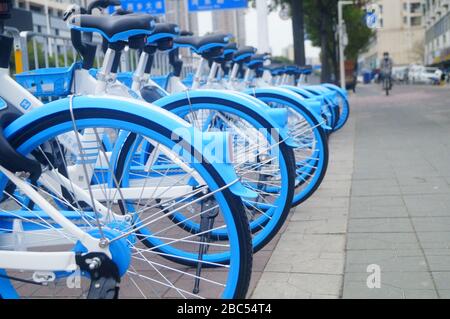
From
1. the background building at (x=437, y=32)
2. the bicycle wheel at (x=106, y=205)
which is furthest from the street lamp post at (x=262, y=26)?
the background building at (x=437, y=32)

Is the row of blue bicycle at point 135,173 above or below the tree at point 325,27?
below

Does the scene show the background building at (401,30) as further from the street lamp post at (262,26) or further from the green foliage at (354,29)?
the street lamp post at (262,26)

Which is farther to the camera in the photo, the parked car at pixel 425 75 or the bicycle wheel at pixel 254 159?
the parked car at pixel 425 75

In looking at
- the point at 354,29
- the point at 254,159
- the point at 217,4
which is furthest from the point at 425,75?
the point at 254,159

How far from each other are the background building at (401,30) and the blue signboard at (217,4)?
271 ft

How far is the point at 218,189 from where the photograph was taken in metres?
2.18

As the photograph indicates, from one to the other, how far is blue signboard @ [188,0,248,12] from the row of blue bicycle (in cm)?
742

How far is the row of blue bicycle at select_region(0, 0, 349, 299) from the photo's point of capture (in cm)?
223

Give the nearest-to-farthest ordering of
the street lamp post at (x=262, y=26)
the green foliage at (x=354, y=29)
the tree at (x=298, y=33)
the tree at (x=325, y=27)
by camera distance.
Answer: the street lamp post at (x=262, y=26)
the tree at (x=298, y=33)
the tree at (x=325, y=27)
the green foliage at (x=354, y=29)

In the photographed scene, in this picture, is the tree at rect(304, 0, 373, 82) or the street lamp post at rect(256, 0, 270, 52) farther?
the tree at rect(304, 0, 373, 82)

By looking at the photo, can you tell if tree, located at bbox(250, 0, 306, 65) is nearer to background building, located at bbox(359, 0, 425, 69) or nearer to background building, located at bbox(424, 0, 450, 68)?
background building, located at bbox(424, 0, 450, 68)

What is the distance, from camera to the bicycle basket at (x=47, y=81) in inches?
135

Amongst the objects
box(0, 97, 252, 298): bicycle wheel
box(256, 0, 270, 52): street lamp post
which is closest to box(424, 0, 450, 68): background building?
box(256, 0, 270, 52): street lamp post

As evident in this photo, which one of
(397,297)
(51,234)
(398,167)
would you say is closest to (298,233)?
(397,297)
